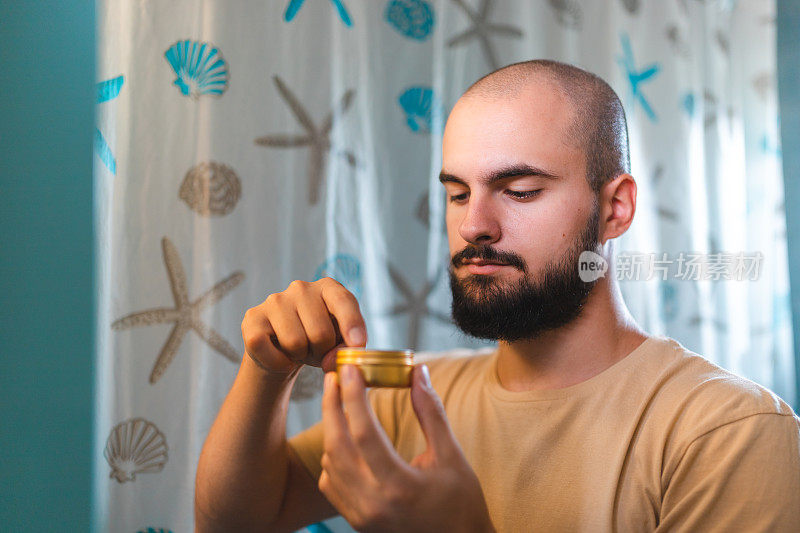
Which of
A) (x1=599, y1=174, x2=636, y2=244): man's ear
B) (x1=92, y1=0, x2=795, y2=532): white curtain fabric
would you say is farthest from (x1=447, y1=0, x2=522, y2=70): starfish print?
(x1=599, y1=174, x2=636, y2=244): man's ear

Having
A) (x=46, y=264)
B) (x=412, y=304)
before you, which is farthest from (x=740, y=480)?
(x=46, y=264)

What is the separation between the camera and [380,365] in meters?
0.68

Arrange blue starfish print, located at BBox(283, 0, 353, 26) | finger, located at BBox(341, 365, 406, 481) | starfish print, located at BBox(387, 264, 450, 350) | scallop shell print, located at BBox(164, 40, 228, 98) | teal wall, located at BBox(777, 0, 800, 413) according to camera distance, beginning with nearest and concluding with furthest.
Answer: finger, located at BBox(341, 365, 406, 481), scallop shell print, located at BBox(164, 40, 228, 98), blue starfish print, located at BBox(283, 0, 353, 26), starfish print, located at BBox(387, 264, 450, 350), teal wall, located at BBox(777, 0, 800, 413)

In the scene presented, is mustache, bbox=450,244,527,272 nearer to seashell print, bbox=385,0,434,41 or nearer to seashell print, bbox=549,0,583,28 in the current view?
seashell print, bbox=385,0,434,41

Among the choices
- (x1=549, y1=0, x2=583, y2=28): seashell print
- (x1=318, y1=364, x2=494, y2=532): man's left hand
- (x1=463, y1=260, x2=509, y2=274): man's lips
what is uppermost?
(x1=549, y1=0, x2=583, y2=28): seashell print

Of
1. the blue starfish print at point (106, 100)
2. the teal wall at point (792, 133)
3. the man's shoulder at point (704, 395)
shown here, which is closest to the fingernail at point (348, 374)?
the man's shoulder at point (704, 395)

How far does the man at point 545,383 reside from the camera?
2.62ft

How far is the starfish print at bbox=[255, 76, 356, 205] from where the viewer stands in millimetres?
1270

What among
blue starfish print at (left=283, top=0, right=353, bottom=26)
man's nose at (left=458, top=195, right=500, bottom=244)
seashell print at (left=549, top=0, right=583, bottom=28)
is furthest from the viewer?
seashell print at (left=549, top=0, right=583, bottom=28)

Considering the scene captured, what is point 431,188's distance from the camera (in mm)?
1421

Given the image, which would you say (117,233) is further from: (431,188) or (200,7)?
(431,188)

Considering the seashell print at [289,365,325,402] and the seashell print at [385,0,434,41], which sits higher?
the seashell print at [385,0,434,41]

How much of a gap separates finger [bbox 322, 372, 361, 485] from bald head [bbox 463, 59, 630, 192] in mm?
539

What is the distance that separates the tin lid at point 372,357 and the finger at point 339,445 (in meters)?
0.04
